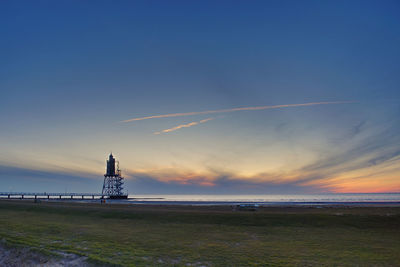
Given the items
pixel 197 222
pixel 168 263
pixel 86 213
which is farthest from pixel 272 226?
pixel 86 213

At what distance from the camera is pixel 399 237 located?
20.7m

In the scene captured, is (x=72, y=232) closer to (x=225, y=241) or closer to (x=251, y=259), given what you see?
(x=225, y=241)

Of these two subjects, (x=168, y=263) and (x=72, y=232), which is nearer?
(x=168, y=263)

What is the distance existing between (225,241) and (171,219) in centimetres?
1259

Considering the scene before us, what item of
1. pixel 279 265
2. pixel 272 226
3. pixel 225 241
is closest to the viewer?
pixel 279 265

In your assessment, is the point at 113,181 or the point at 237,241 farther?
the point at 113,181

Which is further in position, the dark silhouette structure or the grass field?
the dark silhouette structure

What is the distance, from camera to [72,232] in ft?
71.9

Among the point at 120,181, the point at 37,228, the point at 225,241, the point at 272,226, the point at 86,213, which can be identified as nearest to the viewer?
the point at 225,241

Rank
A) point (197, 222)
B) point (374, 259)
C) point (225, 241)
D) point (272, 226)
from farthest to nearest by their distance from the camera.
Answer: point (197, 222), point (272, 226), point (225, 241), point (374, 259)

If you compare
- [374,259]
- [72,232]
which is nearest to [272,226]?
[374,259]

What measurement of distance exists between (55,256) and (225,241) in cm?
1170

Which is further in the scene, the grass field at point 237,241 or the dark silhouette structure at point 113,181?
the dark silhouette structure at point 113,181

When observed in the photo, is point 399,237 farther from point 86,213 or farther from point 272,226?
point 86,213
